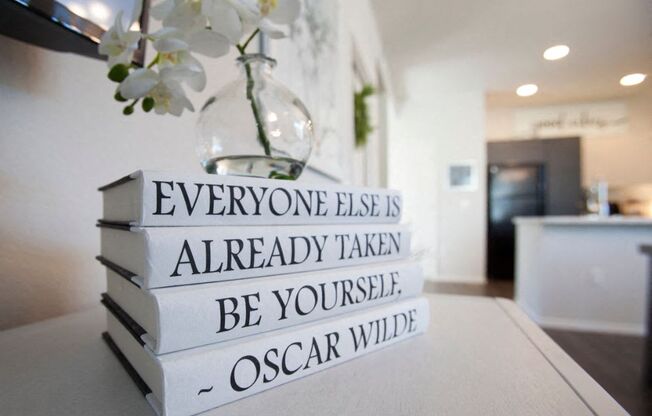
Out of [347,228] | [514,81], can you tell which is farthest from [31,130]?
[514,81]

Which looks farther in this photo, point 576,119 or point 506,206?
point 506,206

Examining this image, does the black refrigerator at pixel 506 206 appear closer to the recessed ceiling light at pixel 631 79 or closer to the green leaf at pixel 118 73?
the recessed ceiling light at pixel 631 79

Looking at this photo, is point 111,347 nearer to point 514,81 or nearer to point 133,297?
point 133,297

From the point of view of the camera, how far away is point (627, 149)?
514 millimetres

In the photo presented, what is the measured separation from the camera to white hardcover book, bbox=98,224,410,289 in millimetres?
201

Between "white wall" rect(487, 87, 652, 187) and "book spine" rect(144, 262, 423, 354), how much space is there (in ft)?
1.49

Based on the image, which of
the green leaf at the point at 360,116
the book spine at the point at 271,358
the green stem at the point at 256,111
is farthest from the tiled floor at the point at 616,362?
the green leaf at the point at 360,116

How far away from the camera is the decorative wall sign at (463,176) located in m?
3.99

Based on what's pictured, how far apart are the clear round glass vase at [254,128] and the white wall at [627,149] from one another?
0.50 m

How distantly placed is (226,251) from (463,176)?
434cm

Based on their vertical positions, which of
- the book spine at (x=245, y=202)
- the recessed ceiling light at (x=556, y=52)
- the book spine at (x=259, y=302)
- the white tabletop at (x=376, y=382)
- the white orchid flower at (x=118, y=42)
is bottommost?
the white tabletop at (x=376, y=382)

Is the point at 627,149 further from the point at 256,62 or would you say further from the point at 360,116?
the point at 360,116

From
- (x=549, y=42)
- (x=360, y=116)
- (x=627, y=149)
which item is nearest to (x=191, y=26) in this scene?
(x=549, y=42)

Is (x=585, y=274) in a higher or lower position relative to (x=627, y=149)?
lower
